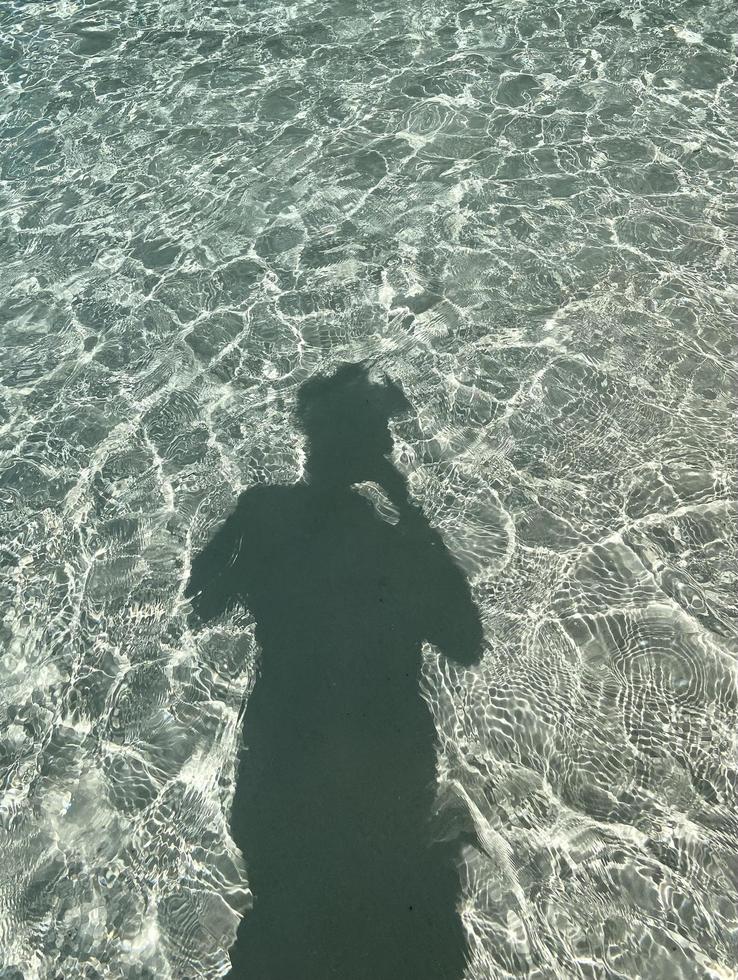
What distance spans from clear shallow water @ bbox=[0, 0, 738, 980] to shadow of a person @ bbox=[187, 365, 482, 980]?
0.14 metres

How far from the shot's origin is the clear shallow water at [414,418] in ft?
13.0

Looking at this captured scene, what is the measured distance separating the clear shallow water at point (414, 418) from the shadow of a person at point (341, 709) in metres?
0.14

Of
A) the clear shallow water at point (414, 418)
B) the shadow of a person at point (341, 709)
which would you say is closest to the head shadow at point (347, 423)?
the shadow of a person at point (341, 709)

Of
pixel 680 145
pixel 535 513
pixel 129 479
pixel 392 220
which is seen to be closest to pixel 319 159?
pixel 392 220

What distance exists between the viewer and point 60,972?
378cm

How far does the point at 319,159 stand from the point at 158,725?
5880 millimetres

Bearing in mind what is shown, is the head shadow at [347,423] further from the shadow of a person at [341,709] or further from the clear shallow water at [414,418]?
the clear shallow water at [414,418]

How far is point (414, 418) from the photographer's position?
229 inches

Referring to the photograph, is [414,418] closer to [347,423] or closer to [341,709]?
[347,423]

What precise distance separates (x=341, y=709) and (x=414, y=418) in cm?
228

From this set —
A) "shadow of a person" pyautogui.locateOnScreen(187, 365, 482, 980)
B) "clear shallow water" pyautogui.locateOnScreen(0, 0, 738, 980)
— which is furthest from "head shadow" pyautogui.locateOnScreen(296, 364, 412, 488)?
"clear shallow water" pyautogui.locateOnScreen(0, 0, 738, 980)

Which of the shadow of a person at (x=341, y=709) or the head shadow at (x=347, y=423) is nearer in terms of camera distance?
the shadow of a person at (x=341, y=709)

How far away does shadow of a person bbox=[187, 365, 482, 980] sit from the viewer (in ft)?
12.3

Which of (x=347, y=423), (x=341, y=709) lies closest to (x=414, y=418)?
(x=347, y=423)
